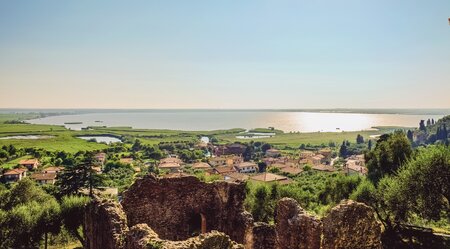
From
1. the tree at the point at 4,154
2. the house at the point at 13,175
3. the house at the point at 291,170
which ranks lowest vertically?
the house at the point at 291,170

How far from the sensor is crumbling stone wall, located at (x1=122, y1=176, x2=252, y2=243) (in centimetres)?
1905

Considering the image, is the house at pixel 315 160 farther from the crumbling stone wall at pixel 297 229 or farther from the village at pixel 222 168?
the crumbling stone wall at pixel 297 229

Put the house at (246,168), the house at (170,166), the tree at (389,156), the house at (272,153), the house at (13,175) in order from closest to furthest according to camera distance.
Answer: the tree at (389,156), the house at (13,175), the house at (170,166), the house at (246,168), the house at (272,153)

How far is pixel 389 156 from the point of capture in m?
39.4

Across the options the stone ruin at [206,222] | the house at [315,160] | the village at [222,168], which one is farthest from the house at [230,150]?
the stone ruin at [206,222]

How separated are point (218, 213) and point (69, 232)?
17.4 meters

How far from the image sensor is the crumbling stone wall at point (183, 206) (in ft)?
62.5

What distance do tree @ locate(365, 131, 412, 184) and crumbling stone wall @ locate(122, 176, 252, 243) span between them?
972 inches

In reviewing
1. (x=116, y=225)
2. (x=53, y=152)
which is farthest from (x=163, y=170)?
(x=116, y=225)

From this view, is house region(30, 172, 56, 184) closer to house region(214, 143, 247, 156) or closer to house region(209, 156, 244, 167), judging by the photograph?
house region(209, 156, 244, 167)

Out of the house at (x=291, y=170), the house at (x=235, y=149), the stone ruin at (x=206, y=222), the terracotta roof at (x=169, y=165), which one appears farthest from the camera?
the house at (x=235, y=149)

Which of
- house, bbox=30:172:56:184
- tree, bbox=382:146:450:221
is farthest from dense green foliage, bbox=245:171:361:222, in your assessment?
house, bbox=30:172:56:184

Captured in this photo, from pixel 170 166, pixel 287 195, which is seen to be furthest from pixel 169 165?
pixel 287 195

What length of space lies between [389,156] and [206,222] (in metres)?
27.4
